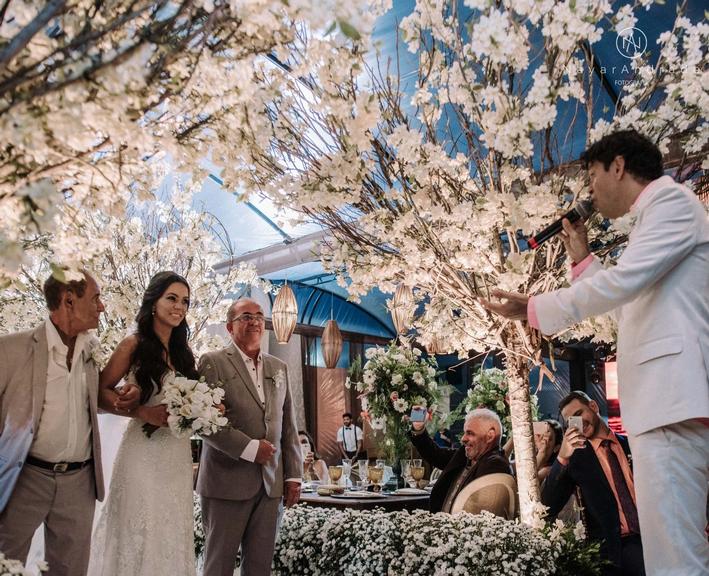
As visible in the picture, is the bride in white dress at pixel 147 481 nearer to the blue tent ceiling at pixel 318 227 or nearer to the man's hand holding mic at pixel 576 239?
the blue tent ceiling at pixel 318 227

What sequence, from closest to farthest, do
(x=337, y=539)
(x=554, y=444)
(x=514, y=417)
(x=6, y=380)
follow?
(x=6, y=380), (x=514, y=417), (x=337, y=539), (x=554, y=444)

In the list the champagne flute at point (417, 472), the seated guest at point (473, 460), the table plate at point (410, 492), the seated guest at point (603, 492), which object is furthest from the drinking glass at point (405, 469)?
the seated guest at point (603, 492)

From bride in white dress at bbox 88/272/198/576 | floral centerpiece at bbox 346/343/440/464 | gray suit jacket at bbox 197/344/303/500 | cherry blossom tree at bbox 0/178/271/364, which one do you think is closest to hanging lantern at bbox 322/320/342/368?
cherry blossom tree at bbox 0/178/271/364

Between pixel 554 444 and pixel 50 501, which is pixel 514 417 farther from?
pixel 50 501

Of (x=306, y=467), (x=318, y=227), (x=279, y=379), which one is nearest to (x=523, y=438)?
(x=279, y=379)

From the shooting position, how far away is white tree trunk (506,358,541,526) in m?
3.38

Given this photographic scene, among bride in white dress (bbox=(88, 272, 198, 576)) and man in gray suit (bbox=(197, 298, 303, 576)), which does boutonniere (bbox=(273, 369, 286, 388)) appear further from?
bride in white dress (bbox=(88, 272, 198, 576))

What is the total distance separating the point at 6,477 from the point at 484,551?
201 cm

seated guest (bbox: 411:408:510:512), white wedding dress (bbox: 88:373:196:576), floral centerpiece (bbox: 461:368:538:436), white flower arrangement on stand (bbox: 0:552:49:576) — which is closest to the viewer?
white flower arrangement on stand (bbox: 0:552:49:576)

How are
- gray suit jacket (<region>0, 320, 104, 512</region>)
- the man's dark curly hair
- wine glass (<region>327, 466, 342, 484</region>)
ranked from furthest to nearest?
1. wine glass (<region>327, 466, 342, 484</region>)
2. gray suit jacket (<region>0, 320, 104, 512</region>)
3. the man's dark curly hair

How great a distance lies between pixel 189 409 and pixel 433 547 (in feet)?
4.27

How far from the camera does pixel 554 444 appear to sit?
484cm

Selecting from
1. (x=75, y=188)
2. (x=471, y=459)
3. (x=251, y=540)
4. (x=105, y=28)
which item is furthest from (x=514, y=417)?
(x=105, y=28)
